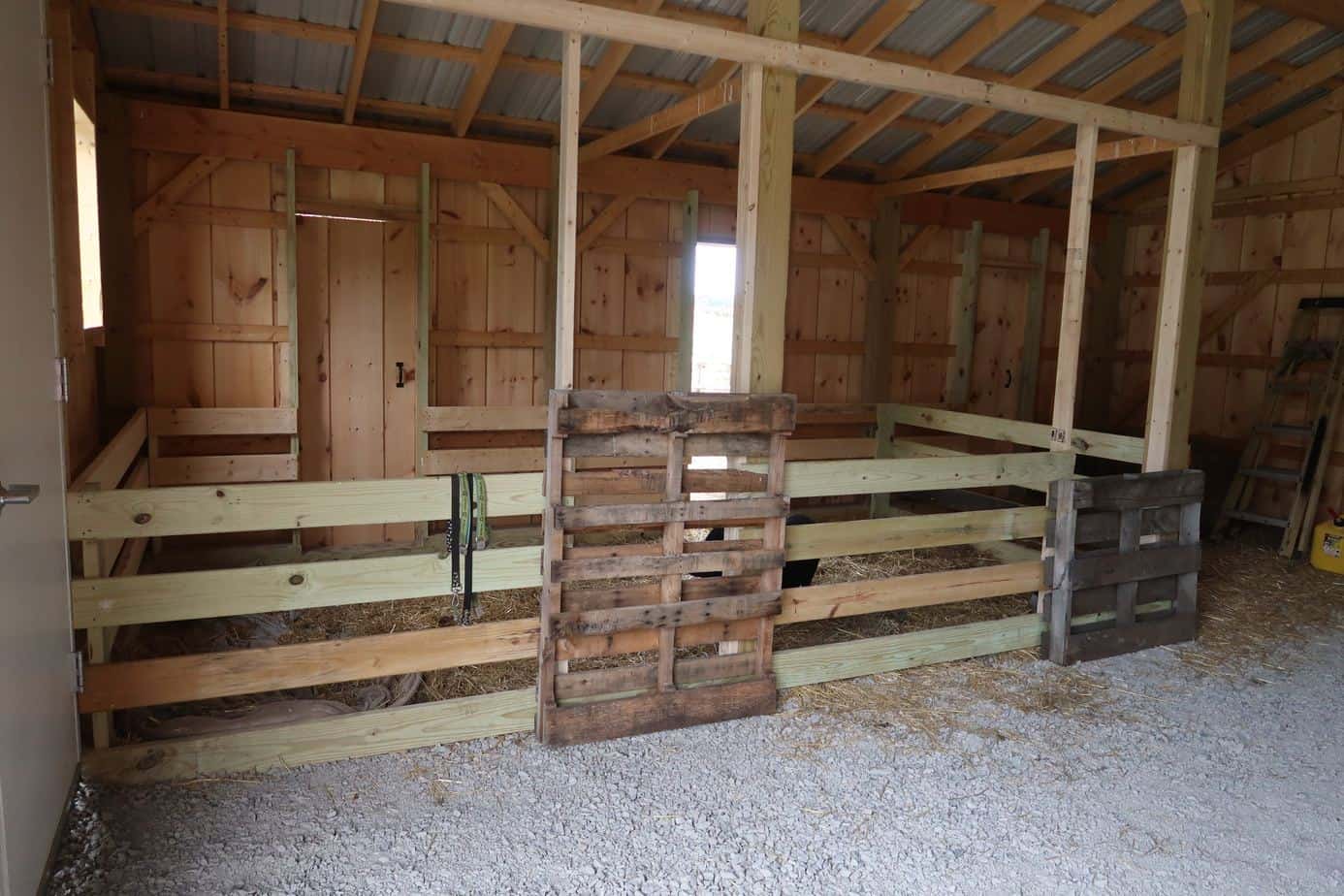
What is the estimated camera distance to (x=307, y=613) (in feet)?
15.2

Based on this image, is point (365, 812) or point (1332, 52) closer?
point (365, 812)

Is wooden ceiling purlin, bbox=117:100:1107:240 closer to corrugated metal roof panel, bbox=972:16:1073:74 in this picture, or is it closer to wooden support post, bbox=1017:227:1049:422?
wooden support post, bbox=1017:227:1049:422

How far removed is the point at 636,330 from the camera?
654cm

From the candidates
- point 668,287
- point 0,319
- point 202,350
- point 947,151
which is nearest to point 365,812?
point 0,319

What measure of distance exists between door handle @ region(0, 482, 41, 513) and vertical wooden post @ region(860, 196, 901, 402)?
20.1 ft

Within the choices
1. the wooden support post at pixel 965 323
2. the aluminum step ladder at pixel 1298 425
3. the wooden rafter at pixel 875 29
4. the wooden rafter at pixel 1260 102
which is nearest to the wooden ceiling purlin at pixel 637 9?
the wooden rafter at pixel 875 29

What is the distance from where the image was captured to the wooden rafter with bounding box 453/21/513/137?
14.9 feet

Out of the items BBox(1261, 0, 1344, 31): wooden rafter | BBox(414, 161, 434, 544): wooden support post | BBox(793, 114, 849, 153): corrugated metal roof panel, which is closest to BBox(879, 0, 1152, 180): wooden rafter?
BBox(793, 114, 849, 153): corrugated metal roof panel

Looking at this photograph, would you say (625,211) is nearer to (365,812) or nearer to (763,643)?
(763,643)

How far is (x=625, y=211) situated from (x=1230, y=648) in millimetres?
4408

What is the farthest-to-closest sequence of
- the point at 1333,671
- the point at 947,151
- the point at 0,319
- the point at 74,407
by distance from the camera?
the point at 947,151 → the point at 1333,671 → the point at 74,407 → the point at 0,319

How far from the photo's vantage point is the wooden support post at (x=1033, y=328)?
7781 millimetres

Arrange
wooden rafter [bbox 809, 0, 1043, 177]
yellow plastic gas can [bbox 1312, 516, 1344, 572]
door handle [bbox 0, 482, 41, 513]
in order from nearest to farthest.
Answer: door handle [bbox 0, 482, 41, 513] < wooden rafter [bbox 809, 0, 1043, 177] < yellow plastic gas can [bbox 1312, 516, 1344, 572]

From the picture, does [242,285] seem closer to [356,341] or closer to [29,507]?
[356,341]
